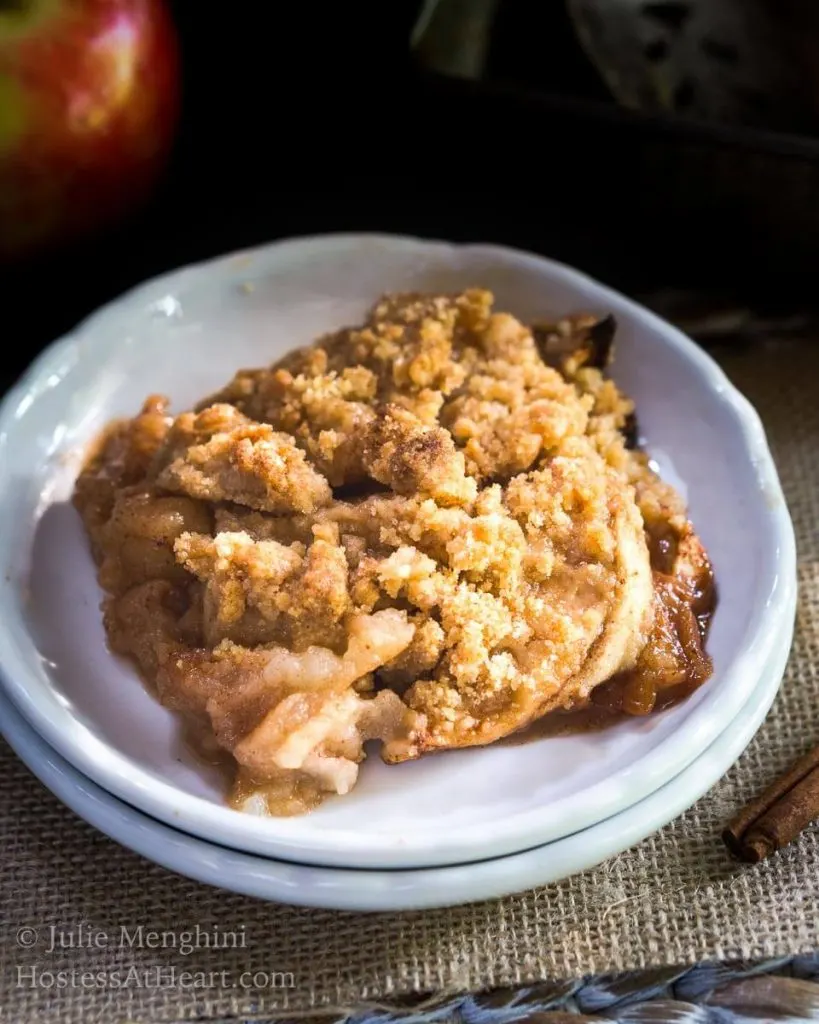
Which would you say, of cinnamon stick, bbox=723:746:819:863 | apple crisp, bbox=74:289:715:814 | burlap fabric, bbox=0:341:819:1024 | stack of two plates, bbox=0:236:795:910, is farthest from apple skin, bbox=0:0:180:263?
cinnamon stick, bbox=723:746:819:863

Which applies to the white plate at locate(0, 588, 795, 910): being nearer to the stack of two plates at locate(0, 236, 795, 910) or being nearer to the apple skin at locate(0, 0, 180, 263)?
the stack of two plates at locate(0, 236, 795, 910)

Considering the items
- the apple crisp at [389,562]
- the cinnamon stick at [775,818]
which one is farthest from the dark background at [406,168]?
the cinnamon stick at [775,818]

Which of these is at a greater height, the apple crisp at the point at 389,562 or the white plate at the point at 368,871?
the apple crisp at the point at 389,562

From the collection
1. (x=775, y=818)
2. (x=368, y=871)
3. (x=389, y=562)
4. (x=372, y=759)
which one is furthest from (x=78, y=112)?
(x=775, y=818)

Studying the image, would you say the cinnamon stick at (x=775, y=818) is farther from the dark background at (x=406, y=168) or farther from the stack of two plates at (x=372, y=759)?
the dark background at (x=406, y=168)

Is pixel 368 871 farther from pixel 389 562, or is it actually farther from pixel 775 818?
pixel 775 818

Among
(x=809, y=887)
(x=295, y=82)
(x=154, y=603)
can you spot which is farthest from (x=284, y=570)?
(x=295, y=82)

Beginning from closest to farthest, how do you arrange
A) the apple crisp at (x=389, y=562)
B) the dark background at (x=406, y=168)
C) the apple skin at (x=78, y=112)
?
1. the apple crisp at (x=389, y=562)
2. the apple skin at (x=78, y=112)
3. the dark background at (x=406, y=168)
